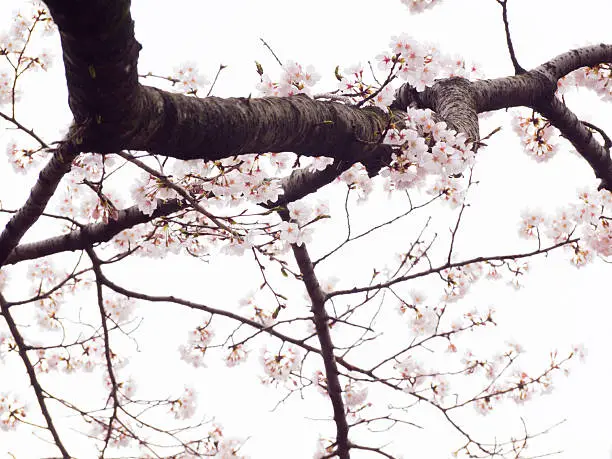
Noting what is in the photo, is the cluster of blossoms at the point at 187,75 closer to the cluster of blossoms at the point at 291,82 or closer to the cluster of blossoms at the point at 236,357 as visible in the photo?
the cluster of blossoms at the point at 291,82

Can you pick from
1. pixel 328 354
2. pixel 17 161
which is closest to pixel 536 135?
pixel 328 354

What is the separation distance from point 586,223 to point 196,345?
10.4ft

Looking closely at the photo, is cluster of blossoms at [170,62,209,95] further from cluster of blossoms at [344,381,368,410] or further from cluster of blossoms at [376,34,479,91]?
cluster of blossoms at [344,381,368,410]

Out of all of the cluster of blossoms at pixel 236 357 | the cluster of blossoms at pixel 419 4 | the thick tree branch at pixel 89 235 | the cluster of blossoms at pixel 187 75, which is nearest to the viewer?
the thick tree branch at pixel 89 235

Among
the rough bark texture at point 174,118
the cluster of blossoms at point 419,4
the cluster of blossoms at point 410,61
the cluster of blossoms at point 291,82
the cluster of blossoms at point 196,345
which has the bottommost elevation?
the rough bark texture at point 174,118

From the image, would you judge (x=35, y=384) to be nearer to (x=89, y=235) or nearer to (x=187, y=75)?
(x=89, y=235)

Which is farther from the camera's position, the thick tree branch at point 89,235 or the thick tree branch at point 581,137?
the thick tree branch at point 581,137

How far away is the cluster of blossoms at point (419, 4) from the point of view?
3488mm

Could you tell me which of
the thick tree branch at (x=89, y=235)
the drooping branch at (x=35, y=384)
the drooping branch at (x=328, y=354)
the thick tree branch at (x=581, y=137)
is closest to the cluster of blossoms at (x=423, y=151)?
the thick tree branch at (x=89, y=235)

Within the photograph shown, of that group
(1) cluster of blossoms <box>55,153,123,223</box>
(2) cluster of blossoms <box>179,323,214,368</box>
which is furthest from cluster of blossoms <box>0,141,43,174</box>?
(2) cluster of blossoms <box>179,323,214,368</box>

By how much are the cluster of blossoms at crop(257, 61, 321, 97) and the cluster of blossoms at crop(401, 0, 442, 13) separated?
168cm

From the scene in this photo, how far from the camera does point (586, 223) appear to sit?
3.97m

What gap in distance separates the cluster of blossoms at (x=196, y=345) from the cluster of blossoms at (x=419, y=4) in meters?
2.76

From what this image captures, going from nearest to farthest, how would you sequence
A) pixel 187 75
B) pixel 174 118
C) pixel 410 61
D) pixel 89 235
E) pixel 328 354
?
pixel 174 118 → pixel 410 61 → pixel 187 75 → pixel 89 235 → pixel 328 354
